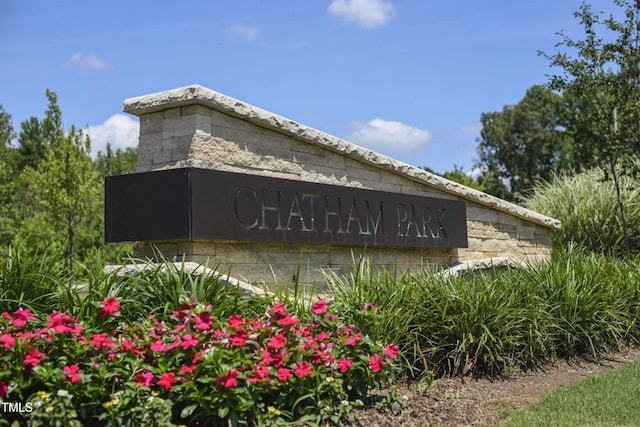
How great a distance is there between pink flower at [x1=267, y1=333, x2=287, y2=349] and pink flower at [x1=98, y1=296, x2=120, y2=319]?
3.56 ft

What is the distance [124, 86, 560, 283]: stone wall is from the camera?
6906 millimetres

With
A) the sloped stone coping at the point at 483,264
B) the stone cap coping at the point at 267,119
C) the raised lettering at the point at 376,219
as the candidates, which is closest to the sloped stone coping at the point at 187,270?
the stone cap coping at the point at 267,119

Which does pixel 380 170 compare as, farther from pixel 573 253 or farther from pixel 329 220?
pixel 573 253

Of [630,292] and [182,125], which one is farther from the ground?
[182,125]

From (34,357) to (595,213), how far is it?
10788 millimetres

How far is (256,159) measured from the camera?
24.3 feet

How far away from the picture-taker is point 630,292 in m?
8.40

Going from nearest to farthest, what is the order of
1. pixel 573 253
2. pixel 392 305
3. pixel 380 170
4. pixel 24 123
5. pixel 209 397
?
1. pixel 209 397
2. pixel 392 305
3. pixel 380 170
4. pixel 573 253
5. pixel 24 123

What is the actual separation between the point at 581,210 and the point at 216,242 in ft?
27.3

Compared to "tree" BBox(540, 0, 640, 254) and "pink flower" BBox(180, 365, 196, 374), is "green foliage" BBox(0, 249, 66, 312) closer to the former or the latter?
"pink flower" BBox(180, 365, 196, 374)

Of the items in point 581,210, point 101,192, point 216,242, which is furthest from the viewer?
point 101,192

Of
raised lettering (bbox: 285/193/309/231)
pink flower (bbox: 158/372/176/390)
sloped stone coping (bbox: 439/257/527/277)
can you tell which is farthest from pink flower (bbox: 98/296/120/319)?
sloped stone coping (bbox: 439/257/527/277)

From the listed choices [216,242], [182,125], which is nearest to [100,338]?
[216,242]

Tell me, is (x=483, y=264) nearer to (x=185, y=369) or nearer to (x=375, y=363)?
(x=375, y=363)
